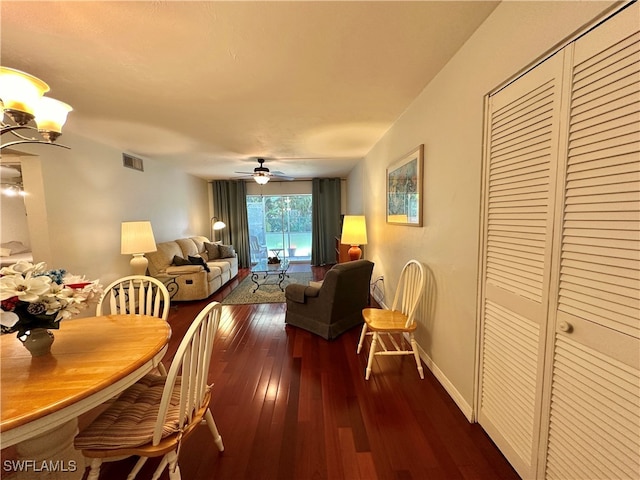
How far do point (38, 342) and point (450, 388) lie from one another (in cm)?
237

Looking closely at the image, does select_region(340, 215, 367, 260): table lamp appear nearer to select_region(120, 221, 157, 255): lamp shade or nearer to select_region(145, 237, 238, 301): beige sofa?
select_region(145, 237, 238, 301): beige sofa

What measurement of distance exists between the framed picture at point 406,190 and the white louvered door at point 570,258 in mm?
798

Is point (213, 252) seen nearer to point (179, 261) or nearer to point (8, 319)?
Answer: point (179, 261)

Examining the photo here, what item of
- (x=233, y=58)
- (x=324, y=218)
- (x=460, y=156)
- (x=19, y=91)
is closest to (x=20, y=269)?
(x=19, y=91)

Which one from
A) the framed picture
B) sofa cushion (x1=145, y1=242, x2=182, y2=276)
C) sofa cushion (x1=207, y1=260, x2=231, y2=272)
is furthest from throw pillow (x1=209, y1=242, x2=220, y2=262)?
the framed picture

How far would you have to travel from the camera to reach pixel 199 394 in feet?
3.87

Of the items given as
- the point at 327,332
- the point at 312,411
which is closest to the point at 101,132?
the point at 327,332

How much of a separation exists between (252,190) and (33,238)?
456 cm

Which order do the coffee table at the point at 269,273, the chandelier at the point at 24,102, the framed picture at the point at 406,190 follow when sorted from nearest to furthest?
1. the chandelier at the point at 24,102
2. the framed picture at the point at 406,190
3. the coffee table at the point at 269,273

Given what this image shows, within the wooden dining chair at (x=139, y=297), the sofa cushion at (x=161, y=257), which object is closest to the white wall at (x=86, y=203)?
the sofa cushion at (x=161, y=257)

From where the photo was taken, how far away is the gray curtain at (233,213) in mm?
6570

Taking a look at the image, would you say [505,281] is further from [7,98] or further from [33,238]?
[33,238]

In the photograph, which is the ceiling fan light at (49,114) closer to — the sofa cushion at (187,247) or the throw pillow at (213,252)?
the sofa cushion at (187,247)

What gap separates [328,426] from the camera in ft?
5.14
